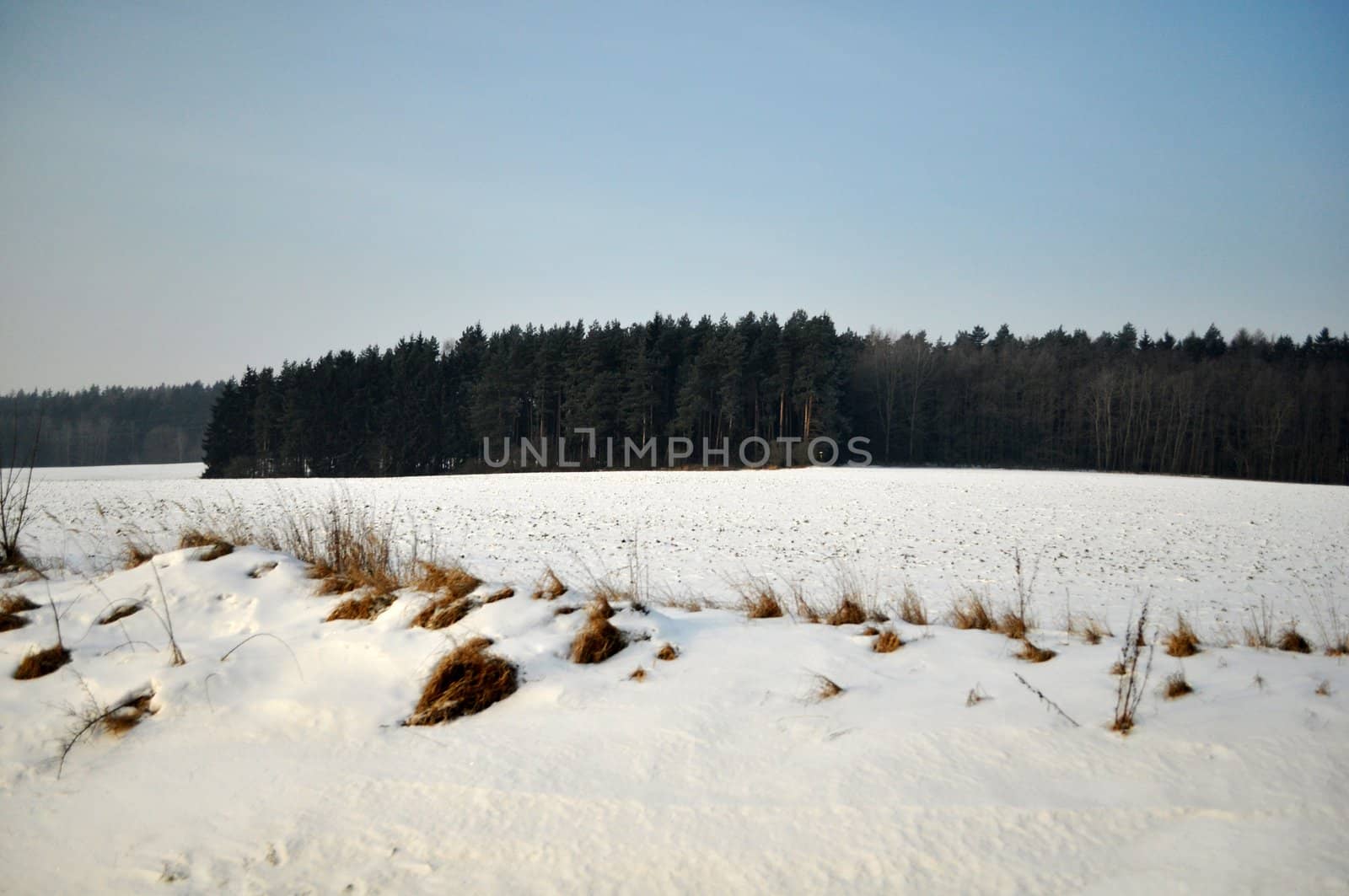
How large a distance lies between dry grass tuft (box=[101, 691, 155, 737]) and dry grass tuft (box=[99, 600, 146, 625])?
5.66ft

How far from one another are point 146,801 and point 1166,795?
18.3 ft

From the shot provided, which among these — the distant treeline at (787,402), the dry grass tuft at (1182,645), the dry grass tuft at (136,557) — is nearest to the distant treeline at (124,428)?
the distant treeline at (787,402)

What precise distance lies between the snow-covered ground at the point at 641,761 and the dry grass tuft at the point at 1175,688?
10 centimetres

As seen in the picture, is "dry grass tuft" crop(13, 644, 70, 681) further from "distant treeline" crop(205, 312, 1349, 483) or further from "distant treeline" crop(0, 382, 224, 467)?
A: "distant treeline" crop(0, 382, 224, 467)

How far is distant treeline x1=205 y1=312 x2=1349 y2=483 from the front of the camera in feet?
201

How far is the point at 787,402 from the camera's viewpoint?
6406 cm

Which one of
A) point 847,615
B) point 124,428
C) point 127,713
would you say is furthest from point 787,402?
point 124,428

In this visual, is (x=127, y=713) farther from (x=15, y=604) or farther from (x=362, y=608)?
(x=15, y=604)

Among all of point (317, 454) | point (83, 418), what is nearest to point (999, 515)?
point (317, 454)

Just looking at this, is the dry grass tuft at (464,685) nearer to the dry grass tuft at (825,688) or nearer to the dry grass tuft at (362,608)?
the dry grass tuft at (362,608)

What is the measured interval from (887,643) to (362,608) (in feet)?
14.9

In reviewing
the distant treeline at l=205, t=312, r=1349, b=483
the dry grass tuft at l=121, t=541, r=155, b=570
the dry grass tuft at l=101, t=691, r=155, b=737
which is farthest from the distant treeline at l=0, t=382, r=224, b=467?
the dry grass tuft at l=101, t=691, r=155, b=737

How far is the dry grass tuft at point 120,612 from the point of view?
20.7 feet

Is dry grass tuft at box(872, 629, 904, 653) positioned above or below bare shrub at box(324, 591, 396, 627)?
below
